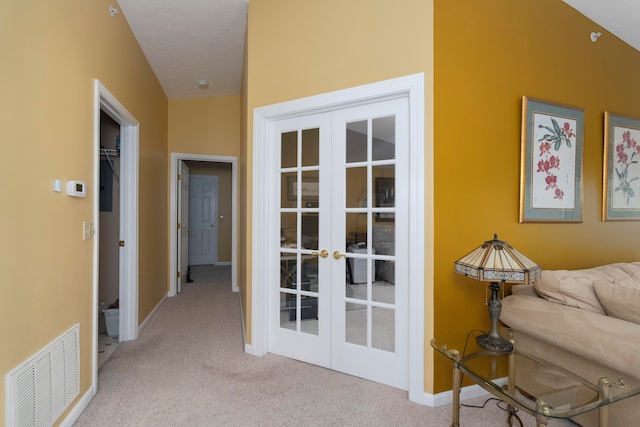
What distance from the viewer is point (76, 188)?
5.90 feet

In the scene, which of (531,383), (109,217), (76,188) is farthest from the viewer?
(109,217)

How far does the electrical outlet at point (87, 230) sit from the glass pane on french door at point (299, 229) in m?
1.30

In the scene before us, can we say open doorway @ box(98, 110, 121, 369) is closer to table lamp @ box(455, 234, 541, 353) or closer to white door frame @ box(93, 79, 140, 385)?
white door frame @ box(93, 79, 140, 385)

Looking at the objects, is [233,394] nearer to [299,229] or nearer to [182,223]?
[299,229]

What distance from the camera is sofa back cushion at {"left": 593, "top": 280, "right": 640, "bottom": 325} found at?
160 cm

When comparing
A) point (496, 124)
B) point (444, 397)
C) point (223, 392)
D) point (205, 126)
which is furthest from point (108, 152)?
point (444, 397)

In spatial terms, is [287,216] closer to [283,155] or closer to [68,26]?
[283,155]

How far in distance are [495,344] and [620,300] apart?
27.4 inches

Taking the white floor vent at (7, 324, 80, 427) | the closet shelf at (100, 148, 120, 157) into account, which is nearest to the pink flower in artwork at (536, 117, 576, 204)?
the white floor vent at (7, 324, 80, 427)

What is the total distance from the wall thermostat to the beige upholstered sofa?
8.49 ft

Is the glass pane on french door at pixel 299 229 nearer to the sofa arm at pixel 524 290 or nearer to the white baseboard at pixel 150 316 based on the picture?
the sofa arm at pixel 524 290

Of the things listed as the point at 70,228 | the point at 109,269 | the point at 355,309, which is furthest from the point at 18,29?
the point at 109,269

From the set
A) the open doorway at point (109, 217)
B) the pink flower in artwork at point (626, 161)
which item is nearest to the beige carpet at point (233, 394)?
the open doorway at point (109, 217)

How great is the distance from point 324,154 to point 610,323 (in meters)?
1.92
